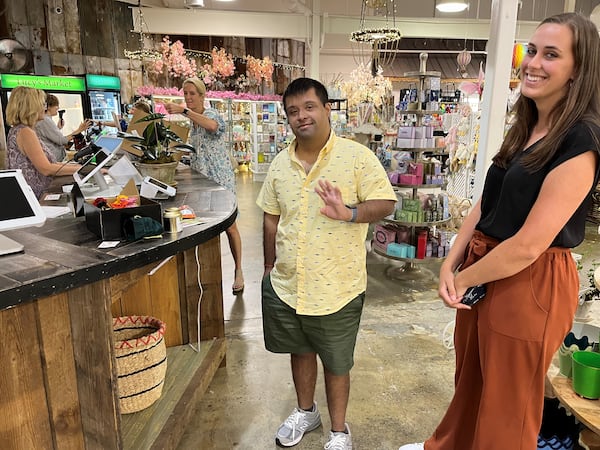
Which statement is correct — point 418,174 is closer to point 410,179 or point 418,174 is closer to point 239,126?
point 410,179

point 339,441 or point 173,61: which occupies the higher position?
point 173,61

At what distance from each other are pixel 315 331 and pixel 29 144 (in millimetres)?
2709

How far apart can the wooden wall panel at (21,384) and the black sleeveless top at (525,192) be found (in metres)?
1.47

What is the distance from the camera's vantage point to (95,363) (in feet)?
5.08

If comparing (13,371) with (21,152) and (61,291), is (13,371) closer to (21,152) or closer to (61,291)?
(61,291)

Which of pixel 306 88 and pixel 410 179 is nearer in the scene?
pixel 306 88

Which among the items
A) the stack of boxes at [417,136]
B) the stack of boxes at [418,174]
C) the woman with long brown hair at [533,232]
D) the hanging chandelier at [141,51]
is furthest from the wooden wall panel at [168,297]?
the hanging chandelier at [141,51]

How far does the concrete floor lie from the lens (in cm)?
237

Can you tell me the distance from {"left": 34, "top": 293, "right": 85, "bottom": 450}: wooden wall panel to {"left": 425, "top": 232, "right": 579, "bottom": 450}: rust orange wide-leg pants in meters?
1.35

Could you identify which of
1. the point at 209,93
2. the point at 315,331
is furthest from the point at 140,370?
the point at 209,93

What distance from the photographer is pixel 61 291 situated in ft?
4.48

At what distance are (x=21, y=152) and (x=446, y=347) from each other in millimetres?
3438

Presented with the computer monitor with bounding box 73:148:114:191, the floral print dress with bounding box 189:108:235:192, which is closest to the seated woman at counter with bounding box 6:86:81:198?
the floral print dress with bounding box 189:108:235:192

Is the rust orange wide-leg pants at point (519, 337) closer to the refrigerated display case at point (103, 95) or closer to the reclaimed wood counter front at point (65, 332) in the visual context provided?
the reclaimed wood counter front at point (65, 332)
